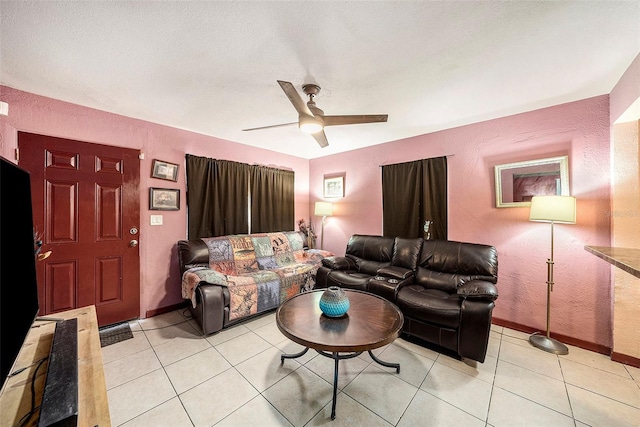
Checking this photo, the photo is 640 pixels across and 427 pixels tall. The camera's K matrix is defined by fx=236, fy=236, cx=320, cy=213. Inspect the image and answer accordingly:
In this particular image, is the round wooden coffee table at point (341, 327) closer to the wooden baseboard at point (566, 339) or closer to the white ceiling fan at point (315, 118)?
the white ceiling fan at point (315, 118)

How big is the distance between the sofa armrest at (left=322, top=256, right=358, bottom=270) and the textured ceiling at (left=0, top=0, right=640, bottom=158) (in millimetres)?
2002

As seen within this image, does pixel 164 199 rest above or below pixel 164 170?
below

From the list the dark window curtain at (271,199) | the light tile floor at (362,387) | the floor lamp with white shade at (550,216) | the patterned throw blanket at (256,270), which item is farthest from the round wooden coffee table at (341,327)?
the dark window curtain at (271,199)

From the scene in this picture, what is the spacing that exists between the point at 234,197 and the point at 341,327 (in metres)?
2.80

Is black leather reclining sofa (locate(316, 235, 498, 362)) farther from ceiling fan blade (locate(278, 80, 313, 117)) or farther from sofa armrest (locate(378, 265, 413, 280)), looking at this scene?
ceiling fan blade (locate(278, 80, 313, 117))

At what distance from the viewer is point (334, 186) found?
459 cm

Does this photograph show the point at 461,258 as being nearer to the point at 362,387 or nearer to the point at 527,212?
the point at 527,212

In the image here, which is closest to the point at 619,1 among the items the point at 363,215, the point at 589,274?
the point at 589,274

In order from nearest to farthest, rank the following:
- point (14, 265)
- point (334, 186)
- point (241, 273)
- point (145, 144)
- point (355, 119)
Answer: point (14, 265), point (355, 119), point (145, 144), point (241, 273), point (334, 186)

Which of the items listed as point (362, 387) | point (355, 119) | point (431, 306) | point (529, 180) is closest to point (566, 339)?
point (431, 306)

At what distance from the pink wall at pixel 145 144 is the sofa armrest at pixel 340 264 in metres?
2.10

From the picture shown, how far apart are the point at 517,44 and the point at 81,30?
2.94 metres

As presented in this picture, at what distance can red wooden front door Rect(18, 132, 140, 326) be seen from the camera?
94.3 inches

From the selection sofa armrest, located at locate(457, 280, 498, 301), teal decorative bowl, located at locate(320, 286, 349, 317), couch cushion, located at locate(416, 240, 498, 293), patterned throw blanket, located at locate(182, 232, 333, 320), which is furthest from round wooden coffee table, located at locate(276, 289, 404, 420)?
couch cushion, located at locate(416, 240, 498, 293)
